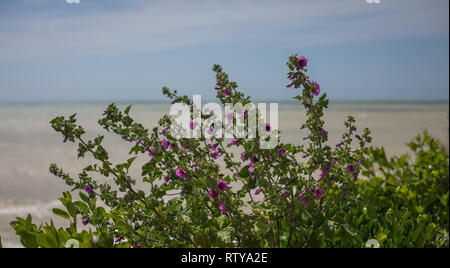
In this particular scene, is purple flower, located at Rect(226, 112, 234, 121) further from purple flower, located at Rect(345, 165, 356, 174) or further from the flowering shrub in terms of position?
purple flower, located at Rect(345, 165, 356, 174)

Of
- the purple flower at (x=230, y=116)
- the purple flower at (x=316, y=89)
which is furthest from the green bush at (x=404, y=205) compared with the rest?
the purple flower at (x=230, y=116)

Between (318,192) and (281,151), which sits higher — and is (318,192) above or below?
below

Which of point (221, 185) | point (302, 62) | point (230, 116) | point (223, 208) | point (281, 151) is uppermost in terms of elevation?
point (302, 62)

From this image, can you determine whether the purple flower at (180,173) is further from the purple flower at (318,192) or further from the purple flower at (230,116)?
the purple flower at (318,192)

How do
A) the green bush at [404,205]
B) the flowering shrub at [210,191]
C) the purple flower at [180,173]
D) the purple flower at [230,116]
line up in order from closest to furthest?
1. the flowering shrub at [210,191]
2. the purple flower at [180,173]
3. the purple flower at [230,116]
4. the green bush at [404,205]

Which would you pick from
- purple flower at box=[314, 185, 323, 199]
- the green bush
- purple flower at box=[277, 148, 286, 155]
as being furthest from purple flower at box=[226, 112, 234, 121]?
the green bush

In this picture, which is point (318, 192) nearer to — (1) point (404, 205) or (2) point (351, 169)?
(2) point (351, 169)

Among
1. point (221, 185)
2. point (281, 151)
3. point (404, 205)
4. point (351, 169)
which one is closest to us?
point (221, 185)

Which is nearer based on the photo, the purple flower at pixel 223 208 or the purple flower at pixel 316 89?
the purple flower at pixel 223 208

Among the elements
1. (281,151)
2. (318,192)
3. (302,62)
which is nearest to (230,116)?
(281,151)

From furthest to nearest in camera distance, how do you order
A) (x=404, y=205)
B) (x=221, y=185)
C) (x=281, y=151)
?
(x=404, y=205)
(x=281, y=151)
(x=221, y=185)

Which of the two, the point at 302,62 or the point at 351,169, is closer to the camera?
the point at 302,62
